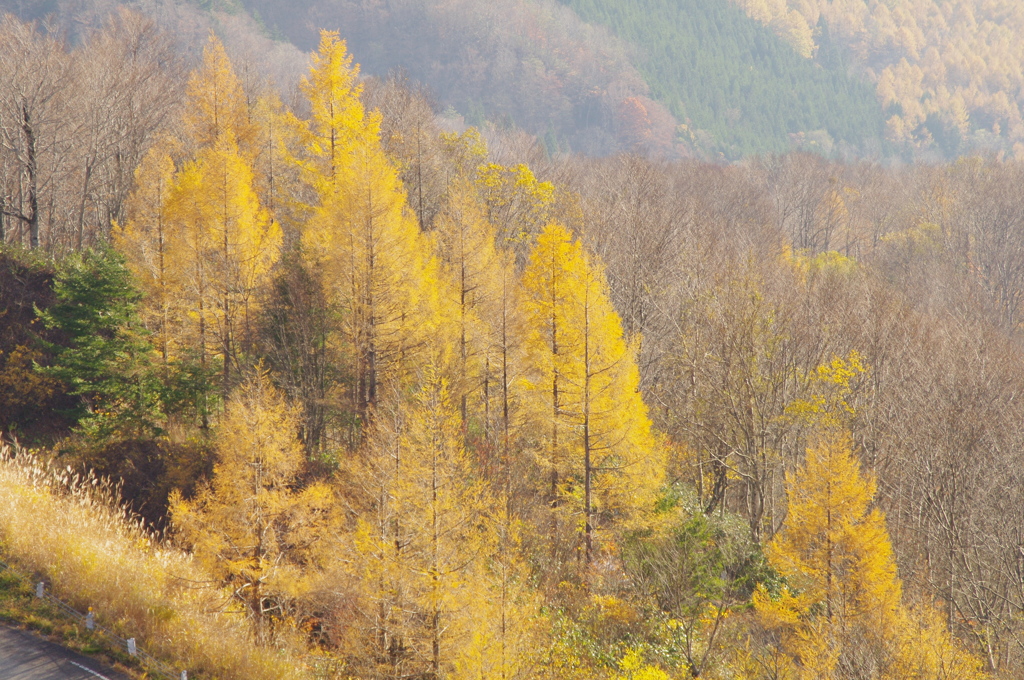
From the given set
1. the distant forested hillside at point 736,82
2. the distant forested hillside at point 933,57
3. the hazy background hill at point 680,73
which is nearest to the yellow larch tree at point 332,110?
the hazy background hill at point 680,73

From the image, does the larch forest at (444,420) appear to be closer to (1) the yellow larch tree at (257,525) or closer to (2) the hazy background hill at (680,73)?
(1) the yellow larch tree at (257,525)

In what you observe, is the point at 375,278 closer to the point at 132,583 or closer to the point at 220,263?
the point at 220,263

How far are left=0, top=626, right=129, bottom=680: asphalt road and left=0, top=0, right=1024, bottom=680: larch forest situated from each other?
1.26ft

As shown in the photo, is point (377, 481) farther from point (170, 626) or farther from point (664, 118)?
point (664, 118)

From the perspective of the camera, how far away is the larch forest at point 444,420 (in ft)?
42.0

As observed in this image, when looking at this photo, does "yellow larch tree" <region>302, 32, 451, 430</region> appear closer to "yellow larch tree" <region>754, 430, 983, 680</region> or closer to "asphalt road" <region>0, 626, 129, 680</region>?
"asphalt road" <region>0, 626, 129, 680</region>

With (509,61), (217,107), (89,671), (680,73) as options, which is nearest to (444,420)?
(89,671)

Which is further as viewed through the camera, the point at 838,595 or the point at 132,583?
the point at 838,595

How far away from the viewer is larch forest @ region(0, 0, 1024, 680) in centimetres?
1279

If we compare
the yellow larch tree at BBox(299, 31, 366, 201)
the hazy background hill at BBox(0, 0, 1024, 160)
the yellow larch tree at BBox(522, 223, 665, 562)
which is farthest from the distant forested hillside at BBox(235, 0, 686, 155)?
the yellow larch tree at BBox(522, 223, 665, 562)

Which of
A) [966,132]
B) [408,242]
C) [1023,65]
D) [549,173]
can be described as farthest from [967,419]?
[1023,65]

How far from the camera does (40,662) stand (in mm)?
9797

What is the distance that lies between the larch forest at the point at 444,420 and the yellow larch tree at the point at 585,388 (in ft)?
0.33

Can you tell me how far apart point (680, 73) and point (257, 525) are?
450ft
